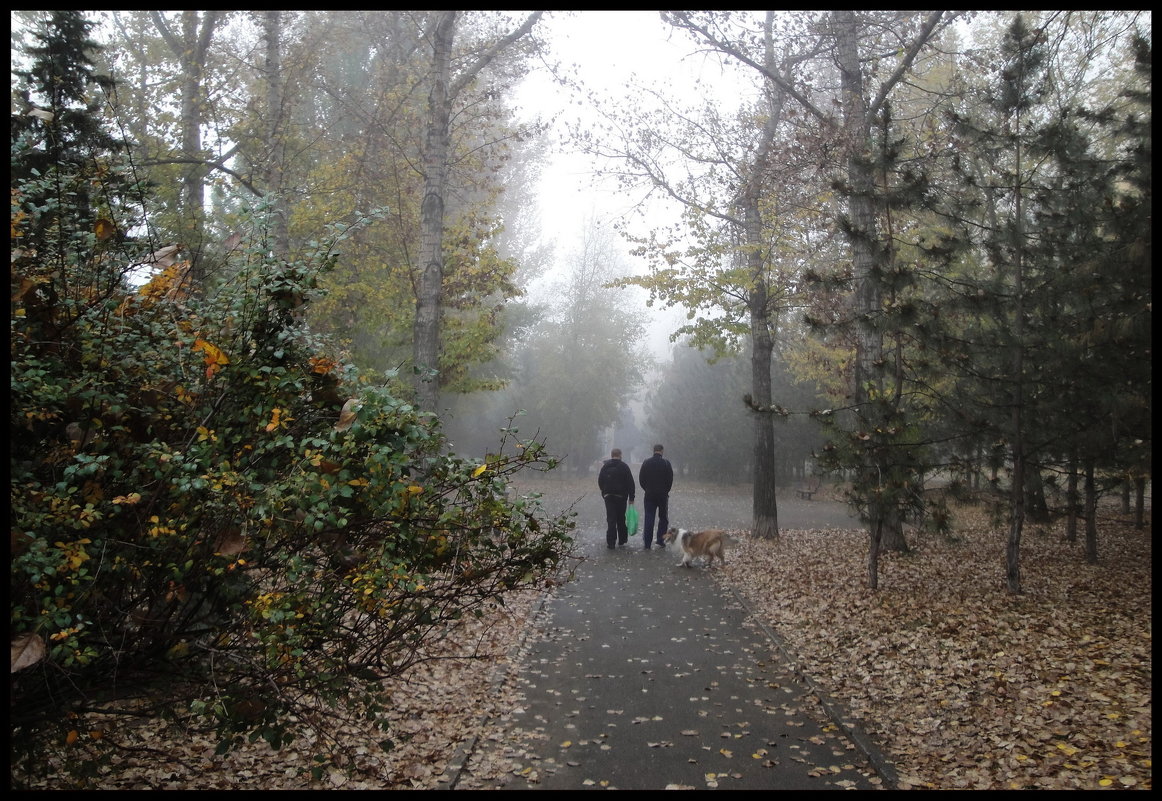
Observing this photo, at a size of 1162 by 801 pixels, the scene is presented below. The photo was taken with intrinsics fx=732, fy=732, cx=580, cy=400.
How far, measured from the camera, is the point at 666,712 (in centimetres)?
603

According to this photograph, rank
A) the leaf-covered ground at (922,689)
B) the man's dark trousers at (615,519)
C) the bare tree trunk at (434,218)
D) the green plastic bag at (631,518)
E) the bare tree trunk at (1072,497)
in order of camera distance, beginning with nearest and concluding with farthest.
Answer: the leaf-covered ground at (922,689), the bare tree trunk at (1072,497), the bare tree trunk at (434,218), the man's dark trousers at (615,519), the green plastic bag at (631,518)

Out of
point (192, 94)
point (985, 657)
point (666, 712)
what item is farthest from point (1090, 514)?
point (192, 94)

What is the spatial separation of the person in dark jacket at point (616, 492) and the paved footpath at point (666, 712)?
5.22 metres

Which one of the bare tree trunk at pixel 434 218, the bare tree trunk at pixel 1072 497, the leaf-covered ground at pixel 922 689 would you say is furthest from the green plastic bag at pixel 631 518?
the bare tree trunk at pixel 1072 497

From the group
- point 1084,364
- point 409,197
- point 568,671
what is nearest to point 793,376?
point 409,197

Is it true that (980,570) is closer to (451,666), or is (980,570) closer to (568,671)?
(568,671)

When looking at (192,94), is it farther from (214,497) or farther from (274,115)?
(214,497)

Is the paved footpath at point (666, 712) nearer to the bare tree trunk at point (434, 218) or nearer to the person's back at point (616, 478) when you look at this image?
the bare tree trunk at point (434, 218)

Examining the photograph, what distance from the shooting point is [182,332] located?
11.8 ft

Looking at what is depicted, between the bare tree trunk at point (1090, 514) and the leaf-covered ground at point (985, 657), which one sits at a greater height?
the bare tree trunk at point (1090, 514)

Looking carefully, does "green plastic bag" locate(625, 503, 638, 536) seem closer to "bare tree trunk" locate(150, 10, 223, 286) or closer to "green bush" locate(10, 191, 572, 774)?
"bare tree trunk" locate(150, 10, 223, 286)

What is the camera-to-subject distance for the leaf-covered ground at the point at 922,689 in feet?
15.4

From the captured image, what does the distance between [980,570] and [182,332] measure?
1166 cm

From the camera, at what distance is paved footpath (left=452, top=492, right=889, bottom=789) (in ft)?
16.1
